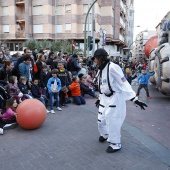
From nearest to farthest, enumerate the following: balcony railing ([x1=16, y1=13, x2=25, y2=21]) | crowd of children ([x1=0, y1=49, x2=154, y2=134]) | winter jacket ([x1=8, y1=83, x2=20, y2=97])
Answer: crowd of children ([x1=0, y1=49, x2=154, y2=134]), winter jacket ([x1=8, y1=83, x2=20, y2=97]), balcony railing ([x1=16, y1=13, x2=25, y2=21])

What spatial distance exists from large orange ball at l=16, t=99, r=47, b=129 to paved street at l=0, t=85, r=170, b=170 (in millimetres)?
188

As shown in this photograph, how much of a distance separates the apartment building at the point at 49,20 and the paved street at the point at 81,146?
2807cm

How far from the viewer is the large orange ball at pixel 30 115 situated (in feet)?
17.5

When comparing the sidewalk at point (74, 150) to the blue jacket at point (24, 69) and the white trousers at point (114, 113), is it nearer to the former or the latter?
the white trousers at point (114, 113)

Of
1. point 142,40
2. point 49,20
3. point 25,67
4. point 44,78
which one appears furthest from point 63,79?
point 142,40

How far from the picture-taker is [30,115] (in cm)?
534

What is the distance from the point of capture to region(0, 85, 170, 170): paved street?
12.4ft

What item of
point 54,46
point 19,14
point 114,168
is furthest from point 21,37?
point 114,168

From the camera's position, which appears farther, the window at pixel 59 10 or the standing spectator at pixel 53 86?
the window at pixel 59 10

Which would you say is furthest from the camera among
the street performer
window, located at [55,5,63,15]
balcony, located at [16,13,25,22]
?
balcony, located at [16,13,25,22]

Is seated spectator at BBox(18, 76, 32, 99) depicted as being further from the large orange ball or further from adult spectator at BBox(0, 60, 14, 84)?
the large orange ball

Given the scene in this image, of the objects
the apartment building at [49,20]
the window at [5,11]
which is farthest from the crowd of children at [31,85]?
the window at [5,11]

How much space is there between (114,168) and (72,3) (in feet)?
109

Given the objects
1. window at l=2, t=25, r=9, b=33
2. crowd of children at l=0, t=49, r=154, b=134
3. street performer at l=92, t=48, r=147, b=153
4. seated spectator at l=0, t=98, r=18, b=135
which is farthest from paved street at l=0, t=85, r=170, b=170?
window at l=2, t=25, r=9, b=33
